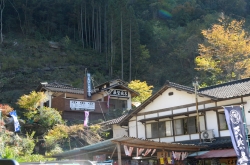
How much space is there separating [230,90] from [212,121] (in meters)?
2.33

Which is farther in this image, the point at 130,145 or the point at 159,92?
the point at 159,92

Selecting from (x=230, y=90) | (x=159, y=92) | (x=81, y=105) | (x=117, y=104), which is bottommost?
(x=230, y=90)

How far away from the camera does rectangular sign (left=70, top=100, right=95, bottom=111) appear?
105 feet

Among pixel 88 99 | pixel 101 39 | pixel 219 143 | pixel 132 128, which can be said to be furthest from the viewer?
pixel 101 39

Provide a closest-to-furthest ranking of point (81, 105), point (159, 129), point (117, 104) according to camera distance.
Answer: point (159, 129), point (81, 105), point (117, 104)

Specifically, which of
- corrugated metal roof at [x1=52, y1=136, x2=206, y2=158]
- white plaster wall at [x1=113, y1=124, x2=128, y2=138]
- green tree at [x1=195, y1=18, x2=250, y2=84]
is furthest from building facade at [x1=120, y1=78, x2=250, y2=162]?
green tree at [x1=195, y1=18, x2=250, y2=84]

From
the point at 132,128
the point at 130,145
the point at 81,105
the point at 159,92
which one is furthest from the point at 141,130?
the point at 81,105

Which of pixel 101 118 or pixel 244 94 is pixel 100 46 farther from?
pixel 244 94

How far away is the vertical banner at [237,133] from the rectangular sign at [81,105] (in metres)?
19.0

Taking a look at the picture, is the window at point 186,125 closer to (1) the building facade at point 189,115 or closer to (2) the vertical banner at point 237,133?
(1) the building facade at point 189,115

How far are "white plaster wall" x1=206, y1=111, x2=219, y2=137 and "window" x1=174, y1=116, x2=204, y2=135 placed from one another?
420 mm

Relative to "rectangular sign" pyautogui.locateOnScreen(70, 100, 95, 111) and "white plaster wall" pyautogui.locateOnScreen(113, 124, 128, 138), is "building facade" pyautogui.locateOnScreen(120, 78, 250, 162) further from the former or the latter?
"rectangular sign" pyautogui.locateOnScreen(70, 100, 95, 111)

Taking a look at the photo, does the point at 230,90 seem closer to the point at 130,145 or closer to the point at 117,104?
the point at 130,145

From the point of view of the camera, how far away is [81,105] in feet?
106
